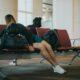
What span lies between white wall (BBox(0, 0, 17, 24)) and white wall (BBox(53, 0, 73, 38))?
2.20 metres

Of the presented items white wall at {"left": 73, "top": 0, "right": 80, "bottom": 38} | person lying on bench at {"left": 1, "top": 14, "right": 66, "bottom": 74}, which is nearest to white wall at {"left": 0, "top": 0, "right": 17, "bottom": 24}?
white wall at {"left": 73, "top": 0, "right": 80, "bottom": 38}

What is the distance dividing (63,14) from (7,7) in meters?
2.71

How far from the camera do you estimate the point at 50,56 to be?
4.43m

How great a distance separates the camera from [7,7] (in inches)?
318

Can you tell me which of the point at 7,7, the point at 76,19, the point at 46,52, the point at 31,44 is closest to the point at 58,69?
the point at 46,52

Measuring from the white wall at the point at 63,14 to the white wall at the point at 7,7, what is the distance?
2.20 meters

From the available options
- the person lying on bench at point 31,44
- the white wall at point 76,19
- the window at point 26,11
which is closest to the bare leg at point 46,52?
the person lying on bench at point 31,44

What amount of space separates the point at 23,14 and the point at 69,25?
207 centimetres

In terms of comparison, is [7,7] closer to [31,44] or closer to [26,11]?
[26,11]

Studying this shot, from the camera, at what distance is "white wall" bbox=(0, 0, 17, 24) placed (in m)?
7.85

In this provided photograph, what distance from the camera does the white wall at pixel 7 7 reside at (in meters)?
7.85

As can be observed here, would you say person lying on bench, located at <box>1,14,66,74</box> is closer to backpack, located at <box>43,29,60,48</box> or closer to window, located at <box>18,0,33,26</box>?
backpack, located at <box>43,29,60,48</box>

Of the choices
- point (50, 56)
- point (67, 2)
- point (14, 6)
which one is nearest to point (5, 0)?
point (14, 6)

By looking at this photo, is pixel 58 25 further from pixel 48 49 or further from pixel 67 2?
pixel 48 49
